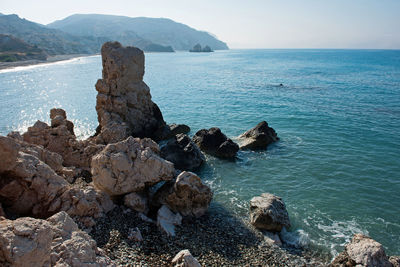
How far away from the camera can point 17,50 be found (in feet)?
390

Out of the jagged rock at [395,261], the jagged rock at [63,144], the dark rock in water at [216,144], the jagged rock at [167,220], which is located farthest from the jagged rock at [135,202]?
the jagged rock at [395,261]

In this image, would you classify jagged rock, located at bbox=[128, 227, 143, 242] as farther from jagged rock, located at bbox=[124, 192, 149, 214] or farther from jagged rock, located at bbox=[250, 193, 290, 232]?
jagged rock, located at bbox=[250, 193, 290, 232]

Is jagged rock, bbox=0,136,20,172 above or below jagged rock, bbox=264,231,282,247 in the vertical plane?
above

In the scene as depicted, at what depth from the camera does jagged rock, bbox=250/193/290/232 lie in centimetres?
1499

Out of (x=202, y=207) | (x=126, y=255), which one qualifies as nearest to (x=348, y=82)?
(x=202, y=207)

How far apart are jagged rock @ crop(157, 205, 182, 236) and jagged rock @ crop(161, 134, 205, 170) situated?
7.17m

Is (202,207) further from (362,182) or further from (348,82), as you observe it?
(348,82)

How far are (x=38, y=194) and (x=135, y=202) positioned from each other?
4.45 m

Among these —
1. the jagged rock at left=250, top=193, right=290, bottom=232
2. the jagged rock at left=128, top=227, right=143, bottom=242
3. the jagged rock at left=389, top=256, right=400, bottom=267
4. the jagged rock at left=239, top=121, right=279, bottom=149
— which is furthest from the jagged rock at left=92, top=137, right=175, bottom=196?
the jagged rock at left=239, top=121, right=279, bottom=149

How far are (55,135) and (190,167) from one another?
1003 centimetres

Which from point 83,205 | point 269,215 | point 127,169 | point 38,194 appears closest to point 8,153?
point 38,194

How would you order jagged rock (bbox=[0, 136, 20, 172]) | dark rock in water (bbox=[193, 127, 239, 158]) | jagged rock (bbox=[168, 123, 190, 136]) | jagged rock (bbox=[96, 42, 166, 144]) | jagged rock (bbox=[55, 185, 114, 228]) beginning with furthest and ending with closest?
jagged rock (bbox=[168, 123, 190, 136]), jagged rock (bbox=[96, 42, 166, 144]), dark rock in water (bbox=[193, 127, 239, 158]), jagged rock (bbox=[55, 185, 114, 228]), jagged rock (bbox=[0, 136, 20, 172])

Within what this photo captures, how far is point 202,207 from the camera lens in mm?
Result: 15938

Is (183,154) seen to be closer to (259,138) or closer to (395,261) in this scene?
(259,138)
